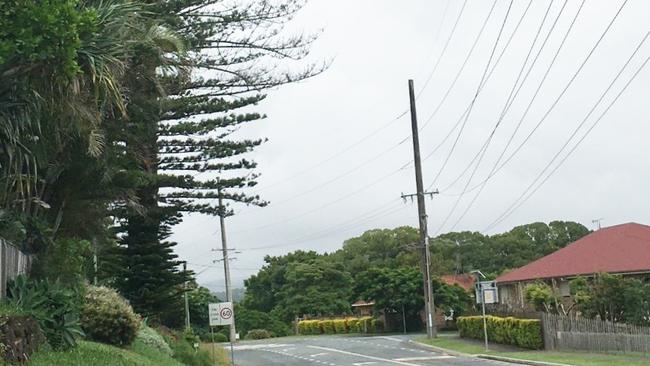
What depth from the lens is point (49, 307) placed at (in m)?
13.2

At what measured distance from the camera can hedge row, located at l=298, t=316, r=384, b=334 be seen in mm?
60594

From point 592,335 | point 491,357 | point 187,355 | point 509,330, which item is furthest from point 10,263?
point 509,330

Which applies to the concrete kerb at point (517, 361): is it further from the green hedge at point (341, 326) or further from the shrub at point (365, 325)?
the shrub at point (365, 325)

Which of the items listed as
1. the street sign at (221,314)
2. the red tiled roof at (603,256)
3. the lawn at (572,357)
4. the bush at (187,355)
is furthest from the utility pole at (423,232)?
the bush at (187,355)

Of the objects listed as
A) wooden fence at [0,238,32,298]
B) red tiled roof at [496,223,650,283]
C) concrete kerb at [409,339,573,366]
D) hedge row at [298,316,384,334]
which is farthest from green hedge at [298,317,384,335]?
wooden fence at [0,238,32,298]

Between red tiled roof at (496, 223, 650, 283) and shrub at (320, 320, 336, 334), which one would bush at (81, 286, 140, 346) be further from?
shrub at (320, 320, 336, 334)

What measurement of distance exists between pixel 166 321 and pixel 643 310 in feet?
63.3

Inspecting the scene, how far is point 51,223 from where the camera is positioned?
19.4m

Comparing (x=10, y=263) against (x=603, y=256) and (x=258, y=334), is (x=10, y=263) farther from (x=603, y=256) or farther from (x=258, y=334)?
(x=258, y=334)

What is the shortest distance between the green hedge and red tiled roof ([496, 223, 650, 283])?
1487cm

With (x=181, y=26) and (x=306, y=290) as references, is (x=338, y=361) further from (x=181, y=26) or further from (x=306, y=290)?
(x=306, y=290)

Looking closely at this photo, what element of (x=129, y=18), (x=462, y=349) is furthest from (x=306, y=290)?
(x=129, y=18)

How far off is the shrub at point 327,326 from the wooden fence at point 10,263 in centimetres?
5312

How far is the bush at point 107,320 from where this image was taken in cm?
1748
